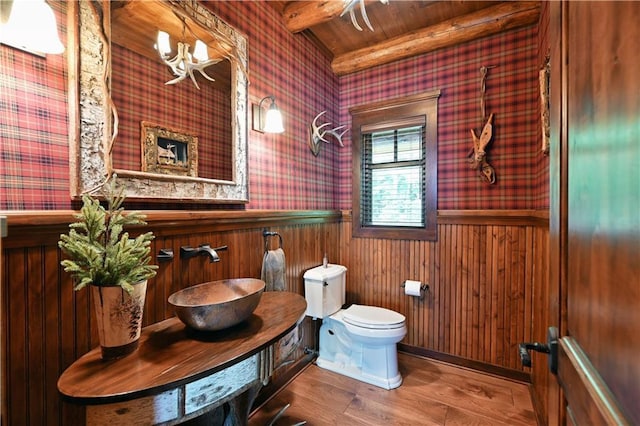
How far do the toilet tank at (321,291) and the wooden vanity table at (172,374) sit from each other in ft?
3.41

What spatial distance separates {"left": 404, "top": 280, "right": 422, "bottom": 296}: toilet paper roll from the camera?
2531mm

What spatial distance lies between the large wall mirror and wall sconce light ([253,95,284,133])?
5.5 inches

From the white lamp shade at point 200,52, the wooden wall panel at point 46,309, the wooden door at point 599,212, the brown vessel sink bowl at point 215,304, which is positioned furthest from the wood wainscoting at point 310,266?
the wooden door at point 599,212

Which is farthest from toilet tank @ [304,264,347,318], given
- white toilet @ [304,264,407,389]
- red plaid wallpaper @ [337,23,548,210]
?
red plaid wallpaper @ [337,23,548,210]

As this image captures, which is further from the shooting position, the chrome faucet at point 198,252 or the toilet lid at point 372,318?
the toilet lid at point 372,318

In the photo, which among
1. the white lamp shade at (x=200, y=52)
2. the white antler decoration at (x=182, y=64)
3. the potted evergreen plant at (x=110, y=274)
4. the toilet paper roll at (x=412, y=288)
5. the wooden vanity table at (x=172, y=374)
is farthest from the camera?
the toilet paper roll at (x=412, y=288)

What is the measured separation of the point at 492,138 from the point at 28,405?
119 inches

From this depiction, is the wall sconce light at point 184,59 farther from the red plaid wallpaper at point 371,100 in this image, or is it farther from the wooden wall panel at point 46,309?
the wooden wall panel at point 46,309

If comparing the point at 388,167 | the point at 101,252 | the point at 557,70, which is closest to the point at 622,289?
the point at 557,70

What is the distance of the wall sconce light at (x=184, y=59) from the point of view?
143 cm

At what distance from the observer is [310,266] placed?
8.39 ft

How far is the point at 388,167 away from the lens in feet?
9.39

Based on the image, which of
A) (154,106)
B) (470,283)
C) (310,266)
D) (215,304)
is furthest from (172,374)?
(470,283)

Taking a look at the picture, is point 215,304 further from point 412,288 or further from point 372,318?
point 412,288
